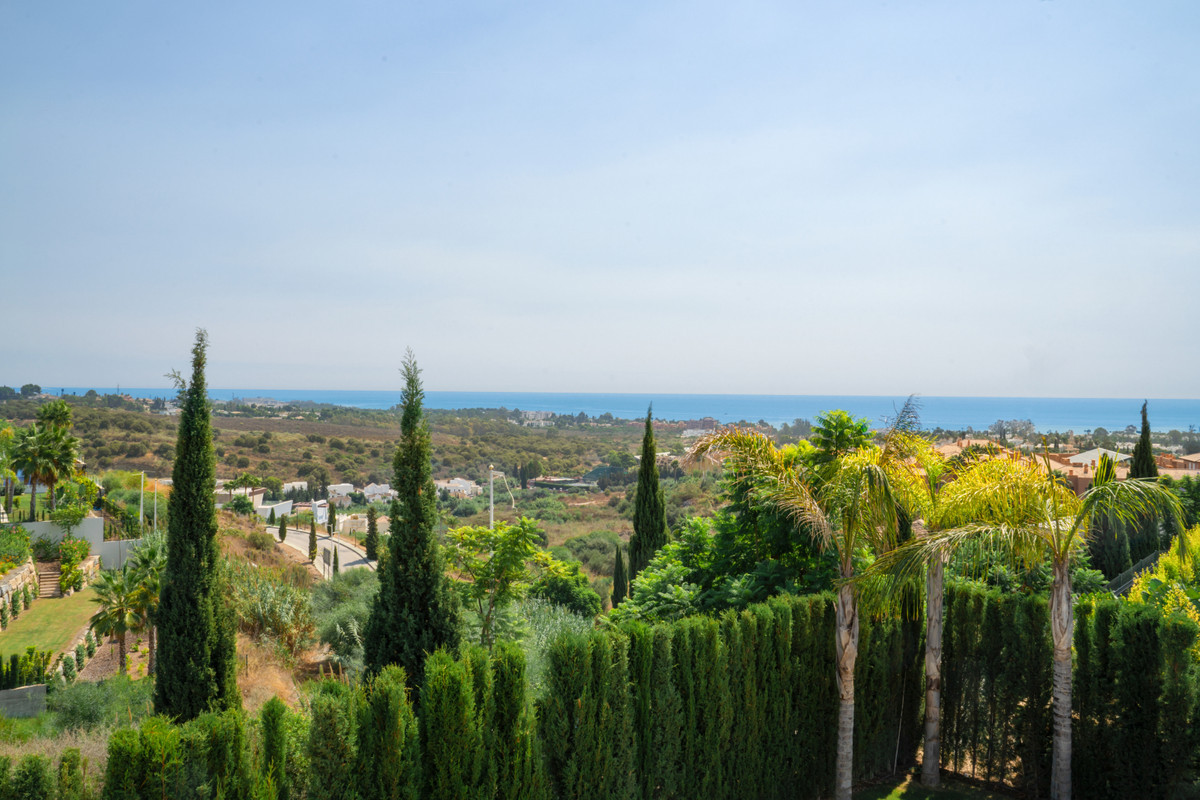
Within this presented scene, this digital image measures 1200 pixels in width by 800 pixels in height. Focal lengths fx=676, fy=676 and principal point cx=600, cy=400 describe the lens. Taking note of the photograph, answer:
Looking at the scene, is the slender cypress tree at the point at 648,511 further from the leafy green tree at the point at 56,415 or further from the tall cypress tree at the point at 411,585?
the leafy green tree at the point at 56,415

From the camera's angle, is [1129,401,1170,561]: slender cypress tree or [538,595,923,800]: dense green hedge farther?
[1129,401,1170,561]: slender cypress tree

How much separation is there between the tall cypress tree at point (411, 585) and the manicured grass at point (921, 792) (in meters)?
4.86

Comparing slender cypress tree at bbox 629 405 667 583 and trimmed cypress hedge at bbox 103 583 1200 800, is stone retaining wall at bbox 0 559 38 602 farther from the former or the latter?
trimmed cypress hedge at bbox 103 583 1200 800

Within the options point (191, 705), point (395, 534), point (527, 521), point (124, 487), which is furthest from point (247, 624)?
point (124, 487)

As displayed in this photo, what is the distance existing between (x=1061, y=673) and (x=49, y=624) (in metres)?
25.6

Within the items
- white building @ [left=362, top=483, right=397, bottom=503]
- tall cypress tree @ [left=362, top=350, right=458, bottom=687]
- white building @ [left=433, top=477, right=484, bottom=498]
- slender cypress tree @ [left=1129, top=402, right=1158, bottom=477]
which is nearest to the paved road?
white building @ [left=433, top=477, right=484, bottom=498]

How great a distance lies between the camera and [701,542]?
32.6 ft

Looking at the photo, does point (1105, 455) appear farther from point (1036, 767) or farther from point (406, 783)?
point (406, 783)

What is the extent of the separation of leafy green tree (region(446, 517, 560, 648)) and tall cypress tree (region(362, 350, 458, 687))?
96.9 inches

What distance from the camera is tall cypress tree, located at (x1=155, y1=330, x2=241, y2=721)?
862cm

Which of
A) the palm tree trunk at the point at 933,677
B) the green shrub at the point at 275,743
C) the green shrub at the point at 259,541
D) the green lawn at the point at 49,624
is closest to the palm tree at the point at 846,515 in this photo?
the palm tree trunk at the point at 933,677

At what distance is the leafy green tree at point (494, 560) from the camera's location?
33.0ft

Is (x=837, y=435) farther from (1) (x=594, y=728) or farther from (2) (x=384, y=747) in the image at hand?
(2) (x=384, y=747)

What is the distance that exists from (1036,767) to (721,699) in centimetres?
380
